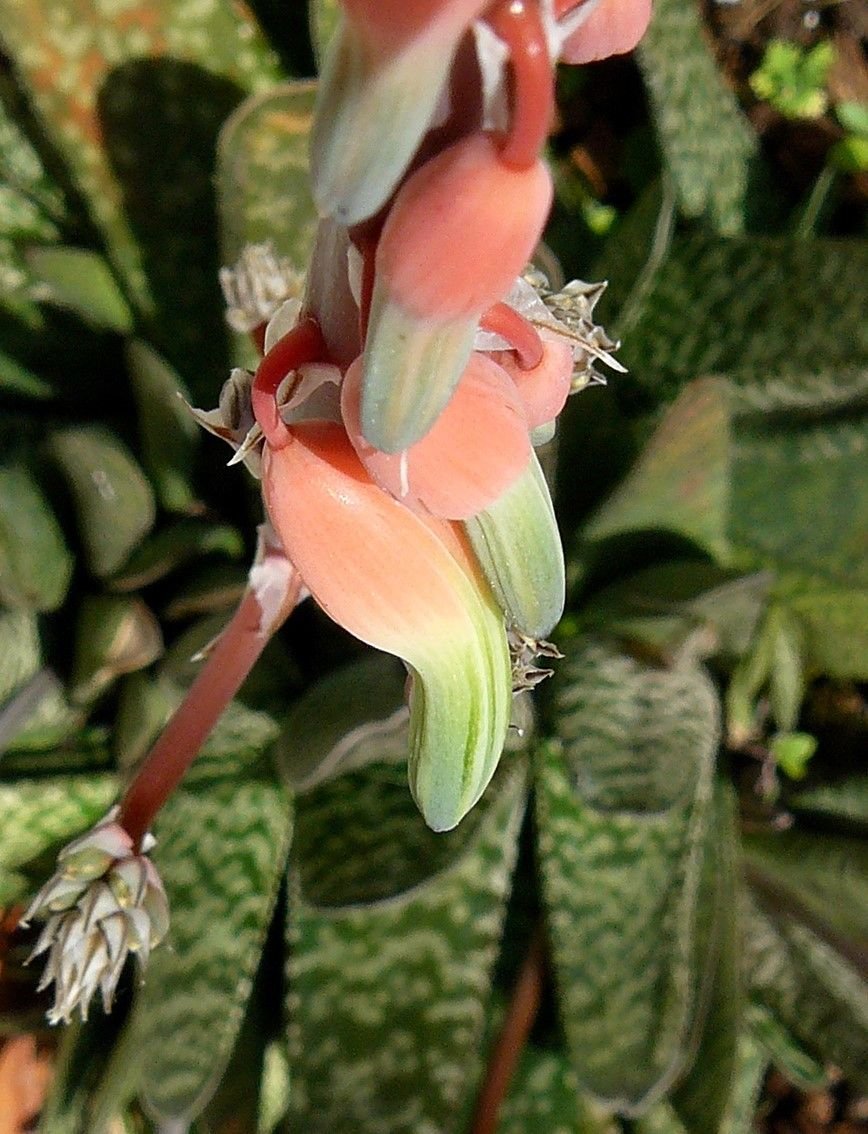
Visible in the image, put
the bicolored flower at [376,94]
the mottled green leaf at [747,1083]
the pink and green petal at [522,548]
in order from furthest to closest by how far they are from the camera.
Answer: the mottled green leaf at [747,1083] → the pink and green petal at [522,548] → the bicolored flower at [376,94]

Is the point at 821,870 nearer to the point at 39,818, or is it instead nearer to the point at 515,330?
the point at 39,818

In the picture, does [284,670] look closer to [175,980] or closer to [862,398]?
[175,980]

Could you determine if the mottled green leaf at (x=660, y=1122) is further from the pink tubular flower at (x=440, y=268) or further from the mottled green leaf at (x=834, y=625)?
the pink tubular flower at (x=440, y=268)

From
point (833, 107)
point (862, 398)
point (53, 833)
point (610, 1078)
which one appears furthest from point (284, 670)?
point (833, 107)

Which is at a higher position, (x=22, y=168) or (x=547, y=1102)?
(x=22, y=168)

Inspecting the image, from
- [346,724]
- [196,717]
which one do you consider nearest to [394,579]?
[196,717]

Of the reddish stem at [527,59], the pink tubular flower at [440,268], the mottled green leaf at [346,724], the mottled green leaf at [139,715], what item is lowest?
the mottled green leaf at [139,715]

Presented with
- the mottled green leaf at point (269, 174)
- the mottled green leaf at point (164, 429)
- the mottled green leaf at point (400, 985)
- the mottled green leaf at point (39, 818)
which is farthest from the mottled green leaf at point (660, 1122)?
the mottled green leaf at point (269, 174)
